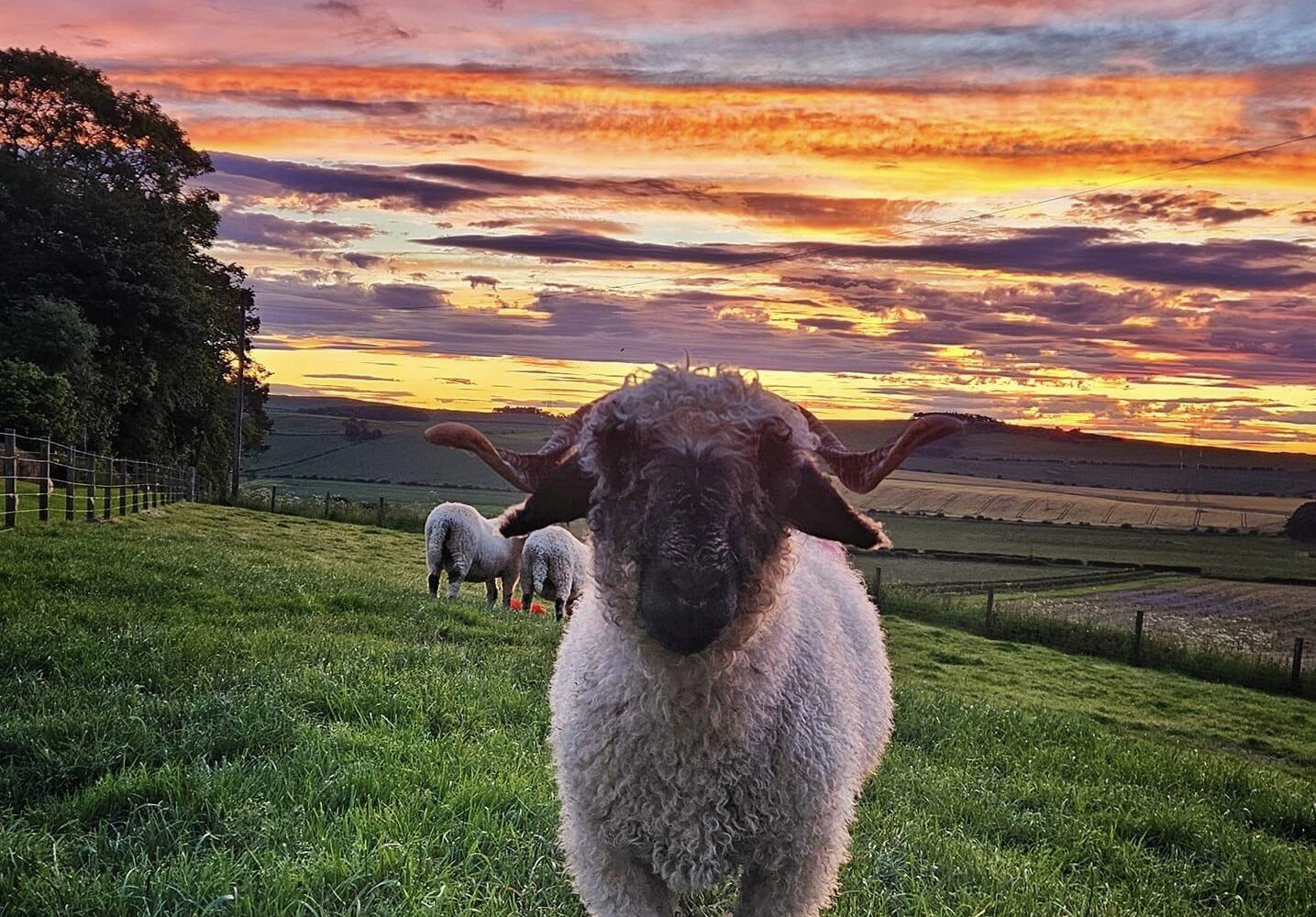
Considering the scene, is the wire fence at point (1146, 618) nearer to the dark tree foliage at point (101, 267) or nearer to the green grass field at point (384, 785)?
the green grass field at point (384, 785)

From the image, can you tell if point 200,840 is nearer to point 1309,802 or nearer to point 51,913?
point 51,913

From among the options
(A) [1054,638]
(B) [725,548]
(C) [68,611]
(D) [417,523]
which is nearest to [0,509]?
(C) [68,611]

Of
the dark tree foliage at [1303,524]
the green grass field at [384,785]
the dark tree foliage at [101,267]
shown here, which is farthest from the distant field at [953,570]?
the dark tree foliage at [101,267]

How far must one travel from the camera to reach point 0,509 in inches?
863

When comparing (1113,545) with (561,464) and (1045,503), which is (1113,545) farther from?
(561,464)

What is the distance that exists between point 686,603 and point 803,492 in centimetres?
69

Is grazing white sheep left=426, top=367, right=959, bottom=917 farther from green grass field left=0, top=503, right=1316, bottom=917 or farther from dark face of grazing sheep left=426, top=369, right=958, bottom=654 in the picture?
green grass field left=0, top=503, right=1316, bottom=917

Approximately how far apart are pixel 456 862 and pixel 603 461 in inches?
103

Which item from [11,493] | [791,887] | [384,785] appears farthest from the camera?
[11,493]

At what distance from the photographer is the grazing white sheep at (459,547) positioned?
21.1m

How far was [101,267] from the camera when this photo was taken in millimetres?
37344

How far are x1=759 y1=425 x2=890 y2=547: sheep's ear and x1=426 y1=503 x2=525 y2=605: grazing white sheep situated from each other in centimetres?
1747

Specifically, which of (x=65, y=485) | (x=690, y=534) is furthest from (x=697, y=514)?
(x=65, y=485)

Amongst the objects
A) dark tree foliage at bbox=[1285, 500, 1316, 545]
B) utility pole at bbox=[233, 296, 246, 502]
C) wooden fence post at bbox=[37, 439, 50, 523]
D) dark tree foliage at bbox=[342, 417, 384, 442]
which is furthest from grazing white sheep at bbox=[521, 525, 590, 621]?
dark tree foliage at bbox=[342, 417, 384, 442]
